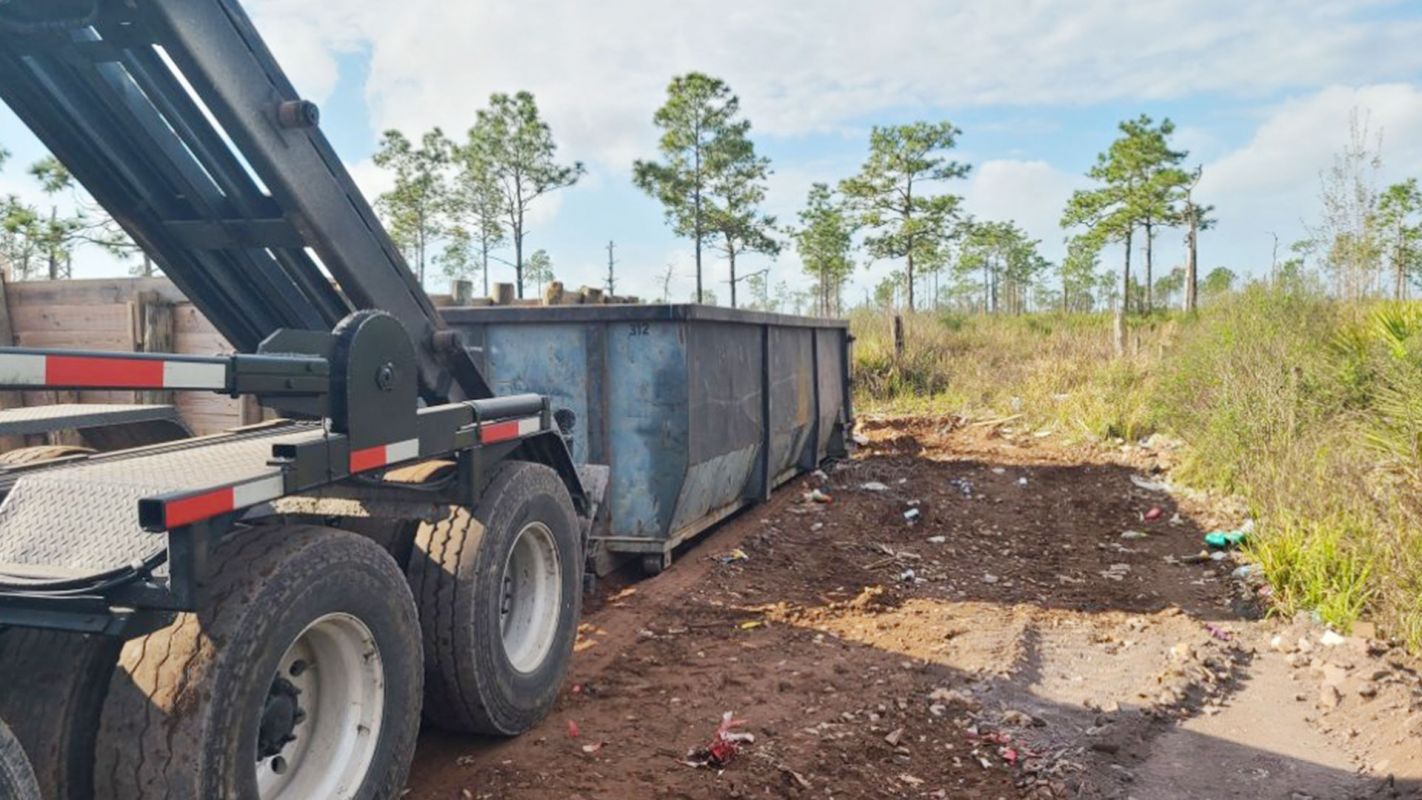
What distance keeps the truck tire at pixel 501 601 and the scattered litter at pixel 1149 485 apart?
7289mm

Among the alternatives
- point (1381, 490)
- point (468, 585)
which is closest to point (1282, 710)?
point (1381, 490)

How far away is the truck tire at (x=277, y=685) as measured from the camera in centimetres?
203

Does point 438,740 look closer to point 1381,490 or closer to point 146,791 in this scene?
point 146,791

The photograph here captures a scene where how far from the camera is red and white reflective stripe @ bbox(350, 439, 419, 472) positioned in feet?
8.91

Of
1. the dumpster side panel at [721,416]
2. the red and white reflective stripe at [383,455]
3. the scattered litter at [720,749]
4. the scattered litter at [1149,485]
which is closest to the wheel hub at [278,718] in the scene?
the red and white reflective stripe at [383,455]

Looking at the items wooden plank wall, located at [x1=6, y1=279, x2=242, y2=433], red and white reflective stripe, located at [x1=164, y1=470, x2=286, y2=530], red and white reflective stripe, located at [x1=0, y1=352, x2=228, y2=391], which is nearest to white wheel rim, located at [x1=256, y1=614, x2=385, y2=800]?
red and white reflective stripe, located at [x1=164, y1=470, x2=286, y2=530]

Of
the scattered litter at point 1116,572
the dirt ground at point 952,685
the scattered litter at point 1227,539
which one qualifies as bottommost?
the scattered litter at point 1116,572


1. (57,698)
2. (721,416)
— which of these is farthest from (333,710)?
(721,416)

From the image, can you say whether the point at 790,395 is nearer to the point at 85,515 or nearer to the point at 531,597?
the point at 531,597

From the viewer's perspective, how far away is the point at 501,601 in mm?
3541

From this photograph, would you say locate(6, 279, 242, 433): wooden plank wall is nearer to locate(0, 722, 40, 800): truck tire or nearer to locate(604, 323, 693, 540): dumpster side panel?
locate(604, 323, 693, 540): dumpster side panel

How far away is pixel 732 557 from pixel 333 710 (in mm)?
4046

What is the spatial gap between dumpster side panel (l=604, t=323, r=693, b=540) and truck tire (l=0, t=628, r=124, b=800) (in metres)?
3.77

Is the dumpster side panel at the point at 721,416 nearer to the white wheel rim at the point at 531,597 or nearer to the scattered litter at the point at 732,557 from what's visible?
the scattered litter at the point at 732,557
